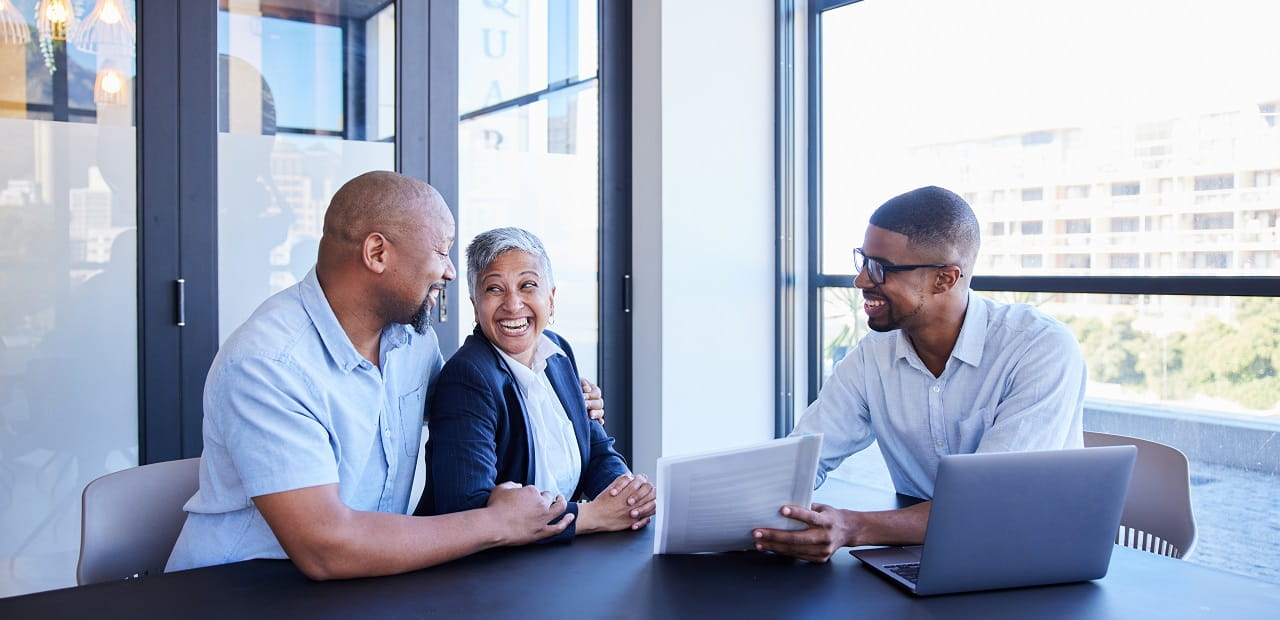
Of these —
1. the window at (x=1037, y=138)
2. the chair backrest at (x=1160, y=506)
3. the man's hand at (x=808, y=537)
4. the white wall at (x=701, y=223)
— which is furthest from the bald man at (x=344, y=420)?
the window at (x=1037, y=138)

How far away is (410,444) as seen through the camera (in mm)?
2014

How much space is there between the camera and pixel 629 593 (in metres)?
1.48

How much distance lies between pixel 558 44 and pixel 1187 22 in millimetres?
2334

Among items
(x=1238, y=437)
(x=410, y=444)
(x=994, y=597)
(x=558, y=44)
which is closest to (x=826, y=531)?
(x=994, y=597)

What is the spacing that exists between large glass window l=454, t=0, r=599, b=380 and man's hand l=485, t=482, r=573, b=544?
6.99ft

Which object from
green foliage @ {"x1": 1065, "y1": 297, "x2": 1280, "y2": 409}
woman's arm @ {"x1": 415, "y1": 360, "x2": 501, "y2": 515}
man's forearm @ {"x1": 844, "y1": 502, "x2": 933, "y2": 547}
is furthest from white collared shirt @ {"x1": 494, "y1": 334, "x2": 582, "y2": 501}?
green foliage @ {"x1": 1065, "y1": 297, "x2": 1280, "y2": 409}

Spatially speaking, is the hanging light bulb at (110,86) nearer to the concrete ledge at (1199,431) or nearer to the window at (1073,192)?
the window at (1073,192)

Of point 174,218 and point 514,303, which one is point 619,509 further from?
point 174,218

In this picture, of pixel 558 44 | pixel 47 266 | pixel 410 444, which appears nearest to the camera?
pixel 410 444

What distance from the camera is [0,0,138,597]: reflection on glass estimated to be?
2.93 m

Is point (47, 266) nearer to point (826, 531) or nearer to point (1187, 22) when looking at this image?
point (826, 531)

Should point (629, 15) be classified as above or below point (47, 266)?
above

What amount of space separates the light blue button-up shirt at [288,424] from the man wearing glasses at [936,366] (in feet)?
3.26

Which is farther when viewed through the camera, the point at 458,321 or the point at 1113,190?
the point at 458,321
